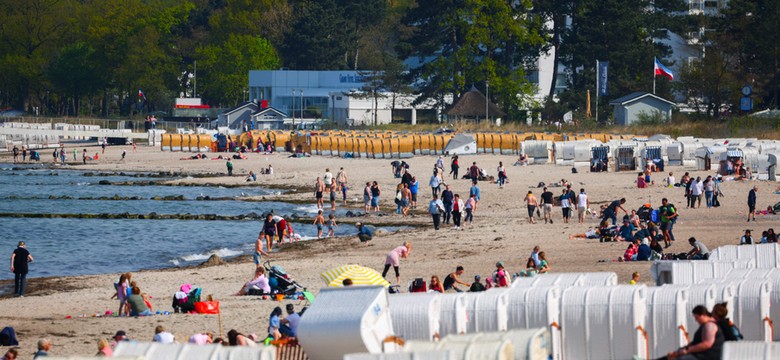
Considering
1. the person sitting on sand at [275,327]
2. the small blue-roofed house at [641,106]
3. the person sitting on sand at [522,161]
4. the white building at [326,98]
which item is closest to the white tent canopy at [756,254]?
the person sitting on sand at [275,327]

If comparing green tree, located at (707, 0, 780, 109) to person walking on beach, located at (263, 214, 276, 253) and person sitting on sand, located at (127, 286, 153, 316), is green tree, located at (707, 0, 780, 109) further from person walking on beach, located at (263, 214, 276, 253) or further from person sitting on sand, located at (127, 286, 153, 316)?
person sitting on sand, located at (127, 286, 153, 316)

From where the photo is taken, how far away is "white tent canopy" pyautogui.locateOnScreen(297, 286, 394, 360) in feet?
41.5

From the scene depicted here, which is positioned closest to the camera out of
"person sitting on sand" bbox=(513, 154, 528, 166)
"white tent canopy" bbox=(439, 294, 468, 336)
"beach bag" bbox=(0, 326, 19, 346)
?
"white tent canopy" bbox=(439, 294, 468, 336)

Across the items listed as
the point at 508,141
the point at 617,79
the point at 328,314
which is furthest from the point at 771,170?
the point at 617,79

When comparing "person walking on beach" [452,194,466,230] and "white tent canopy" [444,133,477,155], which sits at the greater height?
"white tent canopy" [444,133,477,155]

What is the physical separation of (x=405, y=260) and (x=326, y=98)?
7257 centimetres

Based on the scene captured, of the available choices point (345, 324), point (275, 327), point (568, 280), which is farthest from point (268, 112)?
point (345, 324)

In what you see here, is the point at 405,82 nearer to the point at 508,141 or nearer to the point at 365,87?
the point at 365,87

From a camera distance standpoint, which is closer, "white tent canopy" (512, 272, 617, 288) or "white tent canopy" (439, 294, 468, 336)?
"white tent canopy" (439, 294, 468, 336)

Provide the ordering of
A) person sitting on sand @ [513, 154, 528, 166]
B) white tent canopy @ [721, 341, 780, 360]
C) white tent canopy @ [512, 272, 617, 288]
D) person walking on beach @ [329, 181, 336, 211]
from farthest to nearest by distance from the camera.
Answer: person sitting on sand @ [513, 154, 528, 166], person walking on beach @ [329, 181, 336, 211], white tent canopy @ [512, 272, 617, 288], white tent canopy @ [721, 341, 780, 360]

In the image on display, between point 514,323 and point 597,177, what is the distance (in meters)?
31.7

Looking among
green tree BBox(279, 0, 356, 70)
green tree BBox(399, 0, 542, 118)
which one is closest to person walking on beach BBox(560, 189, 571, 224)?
green tree BBox(399, 0, 542, 118)

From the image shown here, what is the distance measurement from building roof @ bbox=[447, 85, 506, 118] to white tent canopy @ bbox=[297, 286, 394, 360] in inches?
2695

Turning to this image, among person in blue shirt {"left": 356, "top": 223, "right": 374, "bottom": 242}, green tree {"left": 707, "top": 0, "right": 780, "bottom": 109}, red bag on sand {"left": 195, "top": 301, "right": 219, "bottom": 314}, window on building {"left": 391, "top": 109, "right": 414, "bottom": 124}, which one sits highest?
green tree {"left": 707, "top": 0, "right": 780, "bottom": 109}
